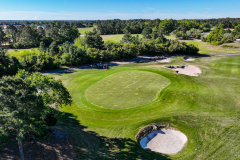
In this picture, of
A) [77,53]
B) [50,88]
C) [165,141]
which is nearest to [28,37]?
[77,53]

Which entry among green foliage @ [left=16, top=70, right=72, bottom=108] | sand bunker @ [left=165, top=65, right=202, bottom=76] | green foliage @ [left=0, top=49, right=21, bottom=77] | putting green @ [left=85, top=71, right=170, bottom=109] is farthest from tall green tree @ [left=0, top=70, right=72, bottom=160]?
sand bunker @ [left=165, top=65, right=202, bottom=76]

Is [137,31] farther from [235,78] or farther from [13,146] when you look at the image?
[13,146]

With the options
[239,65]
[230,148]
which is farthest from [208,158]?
[239,65]

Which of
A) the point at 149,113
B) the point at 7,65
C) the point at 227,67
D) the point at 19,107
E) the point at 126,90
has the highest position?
the point at 227,67

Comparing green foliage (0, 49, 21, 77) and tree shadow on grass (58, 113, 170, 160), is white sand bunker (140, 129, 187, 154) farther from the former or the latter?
green foliage (0, 49, 21, 77)

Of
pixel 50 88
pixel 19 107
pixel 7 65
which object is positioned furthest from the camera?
pixel 7 65

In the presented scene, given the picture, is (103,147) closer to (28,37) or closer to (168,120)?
(168,120)

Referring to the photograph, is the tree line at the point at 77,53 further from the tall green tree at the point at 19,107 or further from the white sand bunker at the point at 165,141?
the white sand bunker at the point at 165,141

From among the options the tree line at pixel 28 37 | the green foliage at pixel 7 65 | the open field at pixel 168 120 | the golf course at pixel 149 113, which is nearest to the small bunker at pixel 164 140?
the golf course at pixel 149 113
